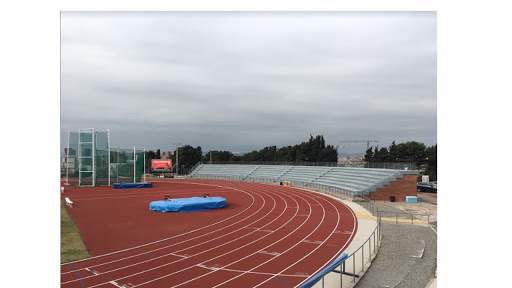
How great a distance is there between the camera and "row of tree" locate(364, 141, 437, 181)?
3525 centimetres

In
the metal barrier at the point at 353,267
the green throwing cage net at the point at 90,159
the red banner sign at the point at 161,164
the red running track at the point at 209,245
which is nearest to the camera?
the metal barrier at the point at 353,267

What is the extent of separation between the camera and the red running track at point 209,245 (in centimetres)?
722

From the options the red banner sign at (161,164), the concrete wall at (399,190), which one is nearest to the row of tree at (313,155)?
the red banner sign at (161,164)

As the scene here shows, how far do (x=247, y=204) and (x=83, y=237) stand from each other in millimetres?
9423

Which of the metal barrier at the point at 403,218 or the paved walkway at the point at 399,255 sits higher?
the paved walkway at the point at 399,255

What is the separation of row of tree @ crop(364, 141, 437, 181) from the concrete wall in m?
14.3

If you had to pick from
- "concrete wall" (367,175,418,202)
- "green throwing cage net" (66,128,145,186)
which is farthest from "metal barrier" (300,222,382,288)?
"green throwing cage net" (66,128,145,186)

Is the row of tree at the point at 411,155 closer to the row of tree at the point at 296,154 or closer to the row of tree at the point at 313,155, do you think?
the row of tree at the point at 313,155

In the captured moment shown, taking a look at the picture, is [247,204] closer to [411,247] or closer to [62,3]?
[411,247]

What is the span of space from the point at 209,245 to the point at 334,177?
20478mm

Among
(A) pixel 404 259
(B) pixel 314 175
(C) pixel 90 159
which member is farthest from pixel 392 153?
(A) pixel 404 259

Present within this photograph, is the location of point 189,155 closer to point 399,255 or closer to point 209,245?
point 209,245

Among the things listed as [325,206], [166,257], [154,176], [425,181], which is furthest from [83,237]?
[154,176]

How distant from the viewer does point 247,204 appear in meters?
18.8
